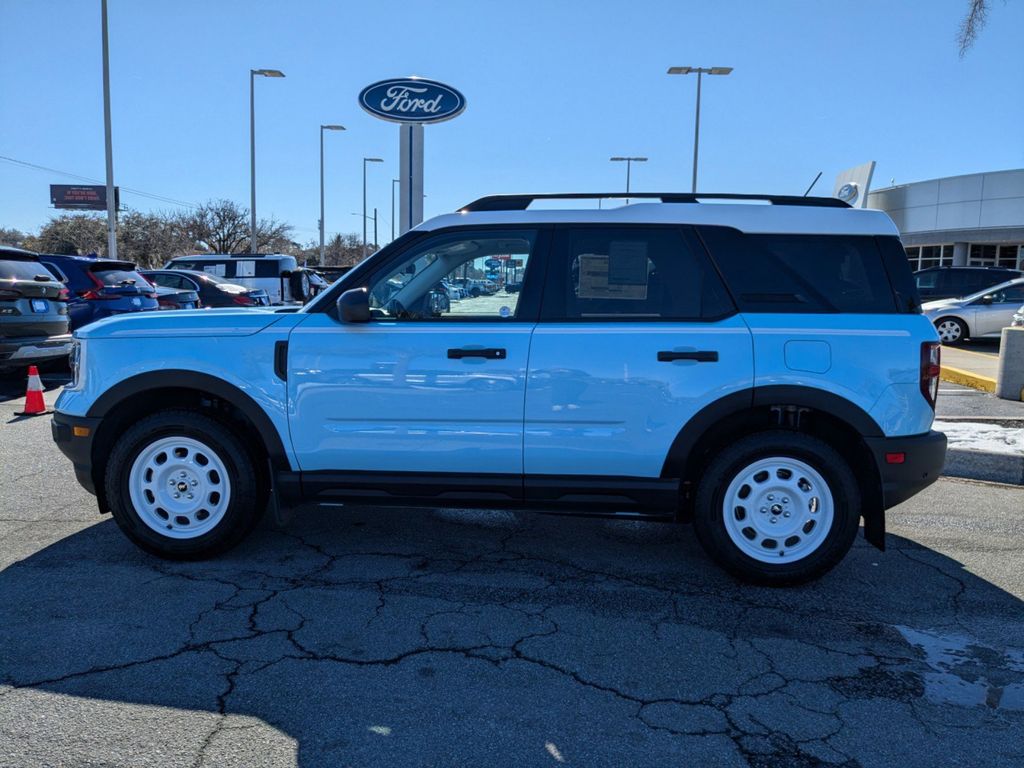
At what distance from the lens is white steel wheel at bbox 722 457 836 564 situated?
423cm

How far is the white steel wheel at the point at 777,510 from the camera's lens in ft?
13.9

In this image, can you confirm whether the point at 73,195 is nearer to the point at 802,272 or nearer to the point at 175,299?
the point at 175,299

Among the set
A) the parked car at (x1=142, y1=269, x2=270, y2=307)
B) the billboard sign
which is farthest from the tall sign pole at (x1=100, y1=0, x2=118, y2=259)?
the billboard sign

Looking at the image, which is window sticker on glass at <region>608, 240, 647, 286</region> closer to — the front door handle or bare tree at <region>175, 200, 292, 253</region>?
the front door handle

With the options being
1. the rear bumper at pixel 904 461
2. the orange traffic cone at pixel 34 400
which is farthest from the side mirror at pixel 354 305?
the orange traffic cone at pixel 34 400

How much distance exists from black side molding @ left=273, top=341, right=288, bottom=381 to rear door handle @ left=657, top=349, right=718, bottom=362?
6.37ft

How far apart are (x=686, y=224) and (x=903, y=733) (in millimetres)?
2559

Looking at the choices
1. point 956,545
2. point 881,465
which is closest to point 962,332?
point 956,545

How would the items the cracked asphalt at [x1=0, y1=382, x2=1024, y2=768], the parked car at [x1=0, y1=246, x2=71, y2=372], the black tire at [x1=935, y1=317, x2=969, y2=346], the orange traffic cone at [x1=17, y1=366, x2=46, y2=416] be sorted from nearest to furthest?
the cracked asphalt at [x1=0, y1=382, x2=1024, y2=768]
the orange traffic cone at [x1=17, y1=366, x2=46, y2=416]
the parked car at [x1=0, y1=246, x2=71, y2=372]
the black tire at [x1=935, y1=317, x2=969, y2=346]

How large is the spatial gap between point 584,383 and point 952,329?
15.3 m

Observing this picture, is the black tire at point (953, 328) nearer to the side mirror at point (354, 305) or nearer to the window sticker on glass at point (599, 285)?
the window sticker on glass at point (599, 285)

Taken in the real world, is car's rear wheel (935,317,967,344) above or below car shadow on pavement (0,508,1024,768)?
above

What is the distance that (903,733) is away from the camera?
2.92 meters

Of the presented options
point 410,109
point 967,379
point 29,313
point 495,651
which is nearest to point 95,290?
point 29,313
